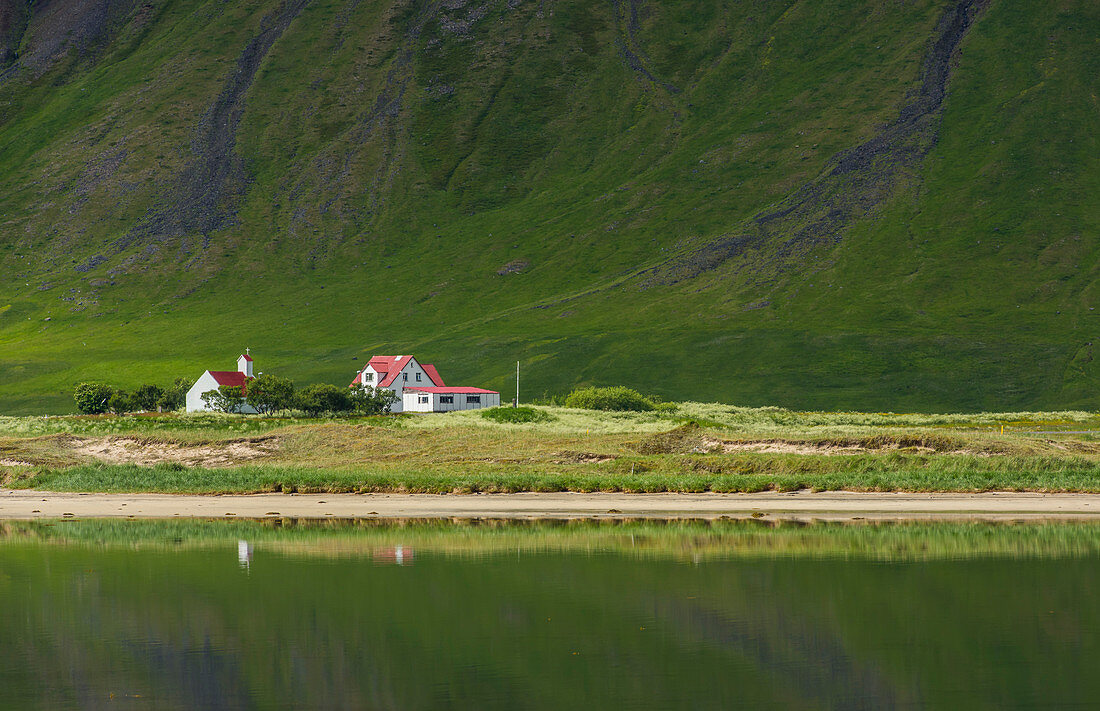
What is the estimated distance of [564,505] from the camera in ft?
151

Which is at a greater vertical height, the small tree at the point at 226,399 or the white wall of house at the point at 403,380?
the white wall of house at the point at 403,380

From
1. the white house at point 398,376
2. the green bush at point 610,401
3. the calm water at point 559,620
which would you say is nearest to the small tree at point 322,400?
the white house at point 398,376

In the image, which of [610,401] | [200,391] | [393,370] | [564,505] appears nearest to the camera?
[564,505]

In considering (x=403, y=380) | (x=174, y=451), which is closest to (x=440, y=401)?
(x=403, y=380)

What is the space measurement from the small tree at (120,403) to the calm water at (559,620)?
89.2 meters

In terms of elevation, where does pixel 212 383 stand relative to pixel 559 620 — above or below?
above

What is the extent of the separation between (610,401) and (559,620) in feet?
297

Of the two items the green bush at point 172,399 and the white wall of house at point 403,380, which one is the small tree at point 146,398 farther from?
the white wall of house at point 403,380

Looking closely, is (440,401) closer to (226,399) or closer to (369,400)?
(369,400)

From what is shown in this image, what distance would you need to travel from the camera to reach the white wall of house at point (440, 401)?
130 metres

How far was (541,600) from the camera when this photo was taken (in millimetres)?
25453

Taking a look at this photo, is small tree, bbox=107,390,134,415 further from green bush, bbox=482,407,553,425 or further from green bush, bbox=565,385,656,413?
green bush, bbox=482,407,553,425

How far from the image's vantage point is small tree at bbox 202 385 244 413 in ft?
368

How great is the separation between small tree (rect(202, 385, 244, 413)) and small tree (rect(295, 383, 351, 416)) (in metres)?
7.29
